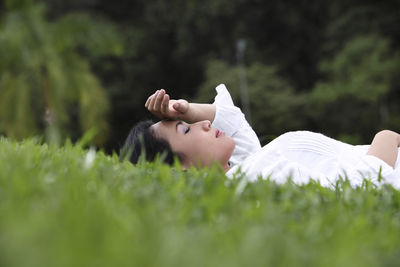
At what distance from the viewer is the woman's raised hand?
3436mm

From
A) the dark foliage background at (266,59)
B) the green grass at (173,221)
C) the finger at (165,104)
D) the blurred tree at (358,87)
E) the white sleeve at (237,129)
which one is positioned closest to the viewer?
the green grass at (173,221)

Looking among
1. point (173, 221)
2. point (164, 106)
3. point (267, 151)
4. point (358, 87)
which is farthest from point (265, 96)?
point (173, 221)

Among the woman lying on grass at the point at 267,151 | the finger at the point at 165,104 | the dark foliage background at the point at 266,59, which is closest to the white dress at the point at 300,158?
the woman lying on grass at the point at 267,151

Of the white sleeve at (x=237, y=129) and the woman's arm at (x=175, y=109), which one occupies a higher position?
the woman's arm at (x=175, y=109)

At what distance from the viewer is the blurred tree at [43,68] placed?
613 inches

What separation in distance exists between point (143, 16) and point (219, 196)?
108 feet

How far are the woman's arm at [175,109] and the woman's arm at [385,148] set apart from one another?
128 centimetres

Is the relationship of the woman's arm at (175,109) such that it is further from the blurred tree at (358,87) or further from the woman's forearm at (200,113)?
the blurred tree at (358,87)

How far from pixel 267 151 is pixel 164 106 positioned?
2.94ft

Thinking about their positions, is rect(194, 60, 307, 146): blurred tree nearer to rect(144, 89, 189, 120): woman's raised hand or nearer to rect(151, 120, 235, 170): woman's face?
rect(144, 89, 189, 120): woman's raised hand

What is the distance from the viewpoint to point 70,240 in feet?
2.91

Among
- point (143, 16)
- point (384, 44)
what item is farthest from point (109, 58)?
point (384, 44)

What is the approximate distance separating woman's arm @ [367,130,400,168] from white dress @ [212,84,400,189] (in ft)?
0.25

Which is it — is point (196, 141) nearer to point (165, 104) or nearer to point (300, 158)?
point (165, 104)
